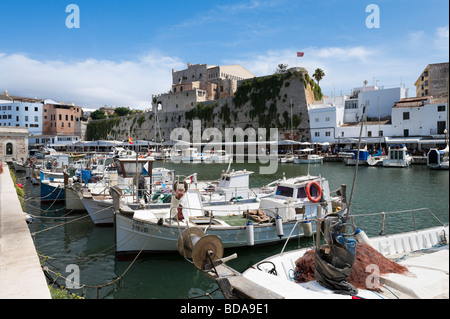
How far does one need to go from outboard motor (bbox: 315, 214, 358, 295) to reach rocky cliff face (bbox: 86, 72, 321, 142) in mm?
47832

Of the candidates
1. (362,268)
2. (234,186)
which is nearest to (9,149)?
(234,186)

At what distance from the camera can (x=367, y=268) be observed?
6066 millimetres

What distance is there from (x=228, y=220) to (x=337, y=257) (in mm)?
6433

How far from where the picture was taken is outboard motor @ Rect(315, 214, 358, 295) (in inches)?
220

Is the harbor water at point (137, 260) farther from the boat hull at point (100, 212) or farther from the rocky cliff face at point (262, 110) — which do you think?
the rocky cliff face at point (262, 110)

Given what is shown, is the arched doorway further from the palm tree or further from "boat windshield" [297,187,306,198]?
the palm tree

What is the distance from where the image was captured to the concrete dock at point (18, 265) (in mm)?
5109

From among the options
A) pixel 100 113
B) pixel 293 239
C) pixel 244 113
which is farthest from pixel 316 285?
pixel 100 113

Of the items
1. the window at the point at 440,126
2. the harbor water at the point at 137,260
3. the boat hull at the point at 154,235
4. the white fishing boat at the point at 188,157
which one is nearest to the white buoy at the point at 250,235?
the boat hull at the point at 154,235

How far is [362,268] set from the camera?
20.1 ft

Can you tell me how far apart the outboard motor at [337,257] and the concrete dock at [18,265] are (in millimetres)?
4888

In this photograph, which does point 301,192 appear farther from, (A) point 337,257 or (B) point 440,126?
(B) point 440,126

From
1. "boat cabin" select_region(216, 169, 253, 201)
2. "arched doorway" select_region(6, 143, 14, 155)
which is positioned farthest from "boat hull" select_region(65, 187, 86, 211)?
"arched doorway" select_region(6, 143, 14, 155)
